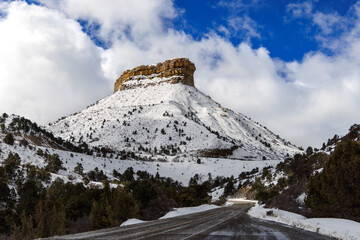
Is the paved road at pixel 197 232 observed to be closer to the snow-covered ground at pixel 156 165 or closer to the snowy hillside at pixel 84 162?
the snowy hillside at pixel 84 162

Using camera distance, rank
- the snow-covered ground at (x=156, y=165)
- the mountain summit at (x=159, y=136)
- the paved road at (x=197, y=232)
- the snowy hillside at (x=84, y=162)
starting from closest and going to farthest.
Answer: the paved road at (x=197, y=232), the snowy hillside at (x=84, y=162), the snow-covered ground at (x=156, y=165), the mountain summit at (x=159, y=136)

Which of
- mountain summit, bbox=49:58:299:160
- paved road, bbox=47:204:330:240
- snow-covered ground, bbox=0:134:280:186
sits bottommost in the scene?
paved road, bbox=47:204:330:240

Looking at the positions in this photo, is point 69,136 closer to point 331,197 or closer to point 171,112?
point 171,112

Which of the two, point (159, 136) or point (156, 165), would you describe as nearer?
point (156, 165)

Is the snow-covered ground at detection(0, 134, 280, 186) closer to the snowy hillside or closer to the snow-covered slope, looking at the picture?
the snowy hillside

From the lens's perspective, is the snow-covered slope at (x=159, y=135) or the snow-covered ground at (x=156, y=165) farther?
the snow-covered slope at (x=159, y=135)

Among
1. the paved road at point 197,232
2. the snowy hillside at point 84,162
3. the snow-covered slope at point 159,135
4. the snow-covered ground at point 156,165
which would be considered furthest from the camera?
the snow-covered slope at point 159,135

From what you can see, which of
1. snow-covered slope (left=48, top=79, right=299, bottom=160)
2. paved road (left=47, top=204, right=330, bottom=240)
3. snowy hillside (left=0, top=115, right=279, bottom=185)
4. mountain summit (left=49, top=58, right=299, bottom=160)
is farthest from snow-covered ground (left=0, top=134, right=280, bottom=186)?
paved road (left=47, top=204, right=330, bottom=240)

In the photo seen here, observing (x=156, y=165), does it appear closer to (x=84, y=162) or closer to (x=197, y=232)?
(x=84, y=162)

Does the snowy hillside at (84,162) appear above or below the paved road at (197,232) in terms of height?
above

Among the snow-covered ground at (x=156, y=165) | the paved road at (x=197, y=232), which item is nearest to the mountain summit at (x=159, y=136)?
the snow-covered ground at (x=156, y=165)

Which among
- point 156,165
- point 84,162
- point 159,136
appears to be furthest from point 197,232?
point 159,136

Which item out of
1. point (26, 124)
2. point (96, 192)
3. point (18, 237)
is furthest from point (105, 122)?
point (18, 237)

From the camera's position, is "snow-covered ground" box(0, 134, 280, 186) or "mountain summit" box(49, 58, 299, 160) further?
"mountain summit" box(49, 58, 299, 160)
